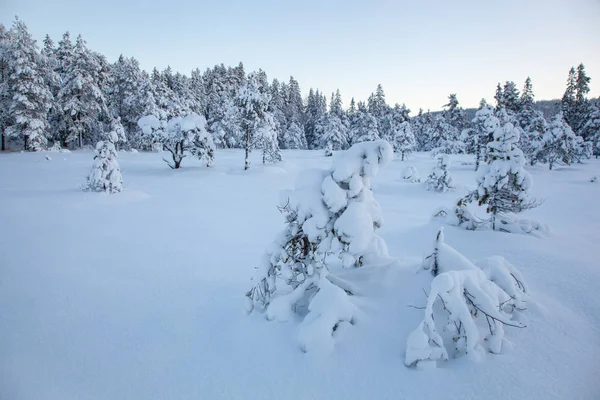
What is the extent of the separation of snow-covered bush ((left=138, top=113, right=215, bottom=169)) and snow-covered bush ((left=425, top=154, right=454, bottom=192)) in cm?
1972

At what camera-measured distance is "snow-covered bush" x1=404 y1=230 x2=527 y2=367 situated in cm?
306

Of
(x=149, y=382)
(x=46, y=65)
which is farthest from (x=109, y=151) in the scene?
(x=46, y=65)

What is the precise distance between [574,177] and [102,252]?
126 ft

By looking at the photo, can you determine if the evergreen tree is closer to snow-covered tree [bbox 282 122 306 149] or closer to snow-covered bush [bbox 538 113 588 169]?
snow-covered bush [bbox 538 113 588 169]

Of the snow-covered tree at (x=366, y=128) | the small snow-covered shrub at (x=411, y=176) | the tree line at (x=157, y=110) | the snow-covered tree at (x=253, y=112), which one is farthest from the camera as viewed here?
the snow-covered tree at (x=366, y=128)

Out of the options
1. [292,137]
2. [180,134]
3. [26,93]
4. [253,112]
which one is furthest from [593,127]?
[26,93]

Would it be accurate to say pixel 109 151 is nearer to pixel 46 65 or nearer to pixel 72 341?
pixel 72 341

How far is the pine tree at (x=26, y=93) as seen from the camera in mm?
29891

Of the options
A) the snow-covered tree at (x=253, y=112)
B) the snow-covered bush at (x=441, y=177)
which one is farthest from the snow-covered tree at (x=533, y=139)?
the snow-covered tree at (x=253, y=112)

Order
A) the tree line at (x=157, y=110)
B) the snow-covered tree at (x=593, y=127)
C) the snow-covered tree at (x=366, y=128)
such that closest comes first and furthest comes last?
the tree line at (x=157, y=110) → the snow-covered tree at (x=593, y=127) → the snow-covered tree at (x=366, y=128)

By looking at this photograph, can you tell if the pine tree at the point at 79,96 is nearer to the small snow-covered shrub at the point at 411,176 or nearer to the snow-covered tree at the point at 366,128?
the snow-covered tree at the point at 366,128

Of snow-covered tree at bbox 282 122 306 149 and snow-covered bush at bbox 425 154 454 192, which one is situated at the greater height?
snow-covered tree at bbox 282 122 306 149

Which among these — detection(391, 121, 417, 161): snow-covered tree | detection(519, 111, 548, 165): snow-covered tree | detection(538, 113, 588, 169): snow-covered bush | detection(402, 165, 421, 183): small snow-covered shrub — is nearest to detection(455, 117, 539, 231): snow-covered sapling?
detection(402, 165, 421, 183): small snow-covered shrub

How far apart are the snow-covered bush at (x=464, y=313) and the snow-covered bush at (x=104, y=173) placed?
17.0m
